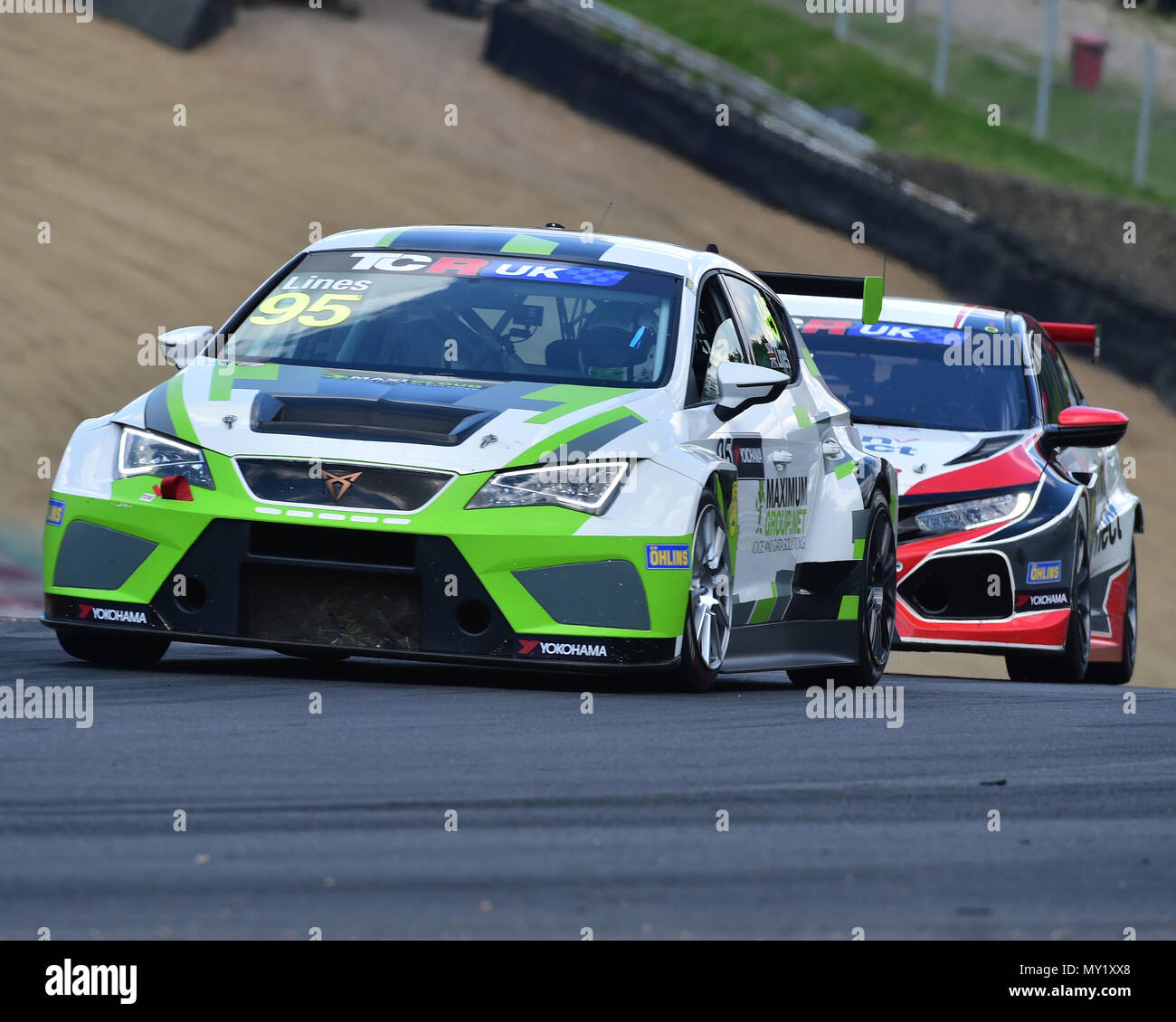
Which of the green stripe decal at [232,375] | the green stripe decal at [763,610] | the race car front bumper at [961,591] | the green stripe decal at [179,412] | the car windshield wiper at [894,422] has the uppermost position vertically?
the green stripe decal at [232,375]

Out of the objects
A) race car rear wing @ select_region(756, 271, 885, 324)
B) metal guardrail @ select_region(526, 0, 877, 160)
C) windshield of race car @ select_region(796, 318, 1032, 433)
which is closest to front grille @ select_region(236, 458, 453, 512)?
race car rear wing @ select_region(756, 271, 885, 324)

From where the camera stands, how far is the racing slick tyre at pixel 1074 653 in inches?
470

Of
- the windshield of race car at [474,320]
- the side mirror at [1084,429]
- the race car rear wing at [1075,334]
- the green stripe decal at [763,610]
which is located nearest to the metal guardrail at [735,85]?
the race car rear wing at [1075,334]

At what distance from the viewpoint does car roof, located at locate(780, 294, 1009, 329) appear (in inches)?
492

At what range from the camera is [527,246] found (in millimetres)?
9328

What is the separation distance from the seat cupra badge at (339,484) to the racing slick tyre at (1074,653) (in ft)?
16.1

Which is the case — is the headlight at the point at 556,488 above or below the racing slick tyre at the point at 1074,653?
above

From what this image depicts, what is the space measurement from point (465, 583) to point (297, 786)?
6.44 feet

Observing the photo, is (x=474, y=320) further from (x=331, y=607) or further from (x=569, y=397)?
(x=331, y=607)

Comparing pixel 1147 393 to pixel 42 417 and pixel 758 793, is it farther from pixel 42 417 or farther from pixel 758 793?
pixel 758 793

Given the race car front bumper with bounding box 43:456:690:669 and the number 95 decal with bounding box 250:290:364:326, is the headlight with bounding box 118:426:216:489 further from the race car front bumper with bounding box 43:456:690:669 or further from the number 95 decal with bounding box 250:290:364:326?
the number 95 decal with bounding box 250:290:364:326

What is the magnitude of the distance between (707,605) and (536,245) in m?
1.78

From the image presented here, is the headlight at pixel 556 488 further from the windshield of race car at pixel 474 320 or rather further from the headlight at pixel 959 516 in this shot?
the headlight at pixel 959 516

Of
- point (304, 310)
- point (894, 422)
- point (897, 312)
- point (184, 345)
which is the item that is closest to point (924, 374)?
point (894, 422)
